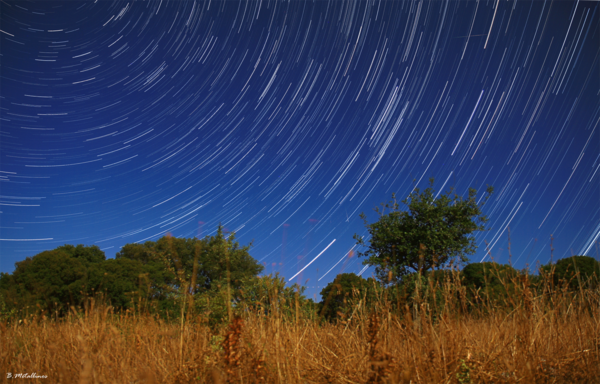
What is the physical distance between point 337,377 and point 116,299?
29.6 metres

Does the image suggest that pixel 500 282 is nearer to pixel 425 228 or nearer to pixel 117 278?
pixel 425 228

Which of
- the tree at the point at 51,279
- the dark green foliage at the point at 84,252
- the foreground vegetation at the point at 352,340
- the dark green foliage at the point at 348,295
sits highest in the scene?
the dark green foliage at the point at 84,252

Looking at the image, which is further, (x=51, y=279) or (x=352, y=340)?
(x=51, y=279)

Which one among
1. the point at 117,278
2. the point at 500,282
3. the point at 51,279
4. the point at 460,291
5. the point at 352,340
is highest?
the point at 117,278

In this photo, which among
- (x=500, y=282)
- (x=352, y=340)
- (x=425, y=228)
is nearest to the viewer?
(x=352, y=340)

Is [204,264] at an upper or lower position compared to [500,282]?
upper

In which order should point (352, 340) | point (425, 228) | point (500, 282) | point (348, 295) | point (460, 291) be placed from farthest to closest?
1. point (425, 228)
2. point (348, 295)
3. point (500, 282)
4. point (352, 340)
5. point (460, 291)

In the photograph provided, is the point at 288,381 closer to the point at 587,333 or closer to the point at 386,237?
Result: the point at 587,333

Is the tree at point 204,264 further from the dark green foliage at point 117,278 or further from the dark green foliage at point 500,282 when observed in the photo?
the dark green foliage at point 500,282

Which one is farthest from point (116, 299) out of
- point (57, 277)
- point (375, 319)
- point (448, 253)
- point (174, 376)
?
point (375, 319)

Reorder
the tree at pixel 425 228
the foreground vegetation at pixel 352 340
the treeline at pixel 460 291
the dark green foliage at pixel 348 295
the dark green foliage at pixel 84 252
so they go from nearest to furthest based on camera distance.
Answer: the foreground vegetation at pixel 352 340
the treeline at pixel 460 291
the dark green foliage at pixel 348 295
the tree at pixel 425 228
the dark green foliage at pixel 84 252

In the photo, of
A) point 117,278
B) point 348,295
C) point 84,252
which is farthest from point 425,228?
point 84,252

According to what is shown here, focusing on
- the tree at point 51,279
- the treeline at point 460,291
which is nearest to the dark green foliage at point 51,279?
the tree at point 51,279

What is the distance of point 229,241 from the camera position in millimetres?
22266
